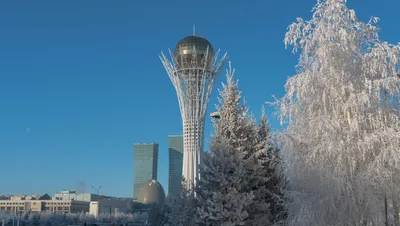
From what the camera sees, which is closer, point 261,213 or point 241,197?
point 241,197

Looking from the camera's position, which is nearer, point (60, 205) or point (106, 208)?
point (106, 208)

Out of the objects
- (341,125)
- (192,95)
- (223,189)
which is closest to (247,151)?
(223,189)

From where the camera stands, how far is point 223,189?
24.8m

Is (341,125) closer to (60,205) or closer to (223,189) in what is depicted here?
(223,189)

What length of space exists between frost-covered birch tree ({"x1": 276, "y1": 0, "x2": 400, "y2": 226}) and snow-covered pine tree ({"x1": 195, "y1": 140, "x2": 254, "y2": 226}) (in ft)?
15.1

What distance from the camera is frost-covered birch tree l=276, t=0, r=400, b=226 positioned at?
1728 cm

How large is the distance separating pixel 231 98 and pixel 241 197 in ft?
19.1

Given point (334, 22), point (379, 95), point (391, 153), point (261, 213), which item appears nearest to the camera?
point (391, 153)

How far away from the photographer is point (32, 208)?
196 metres

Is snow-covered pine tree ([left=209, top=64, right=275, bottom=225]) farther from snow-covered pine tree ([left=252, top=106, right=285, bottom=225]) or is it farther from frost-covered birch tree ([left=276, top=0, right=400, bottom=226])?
frost-covered birch tree ([left=276, top=0, right=400, bottom=226])

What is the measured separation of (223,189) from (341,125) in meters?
8.54

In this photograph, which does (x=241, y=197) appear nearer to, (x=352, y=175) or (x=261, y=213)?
(x=261, y=213)

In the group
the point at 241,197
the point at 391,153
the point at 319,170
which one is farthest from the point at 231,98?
the point at 391,153

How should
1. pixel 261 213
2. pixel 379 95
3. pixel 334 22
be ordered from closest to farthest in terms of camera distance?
pixel 379 95 → pixel 334 22 → pixel 261 213
